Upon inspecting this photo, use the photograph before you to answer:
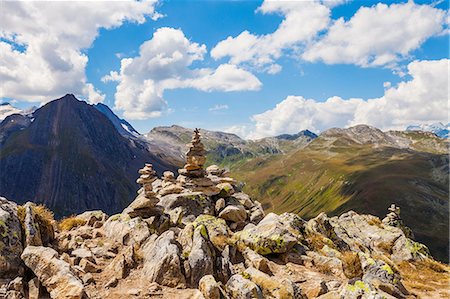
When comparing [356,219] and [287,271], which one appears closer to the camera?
[287,271]

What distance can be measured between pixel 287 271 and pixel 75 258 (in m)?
12.1

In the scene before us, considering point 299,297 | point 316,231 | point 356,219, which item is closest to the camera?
point 299,297

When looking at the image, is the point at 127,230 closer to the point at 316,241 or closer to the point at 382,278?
the point at 316,241

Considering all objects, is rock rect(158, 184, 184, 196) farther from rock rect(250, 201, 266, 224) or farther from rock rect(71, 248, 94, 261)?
rock rect(71, 248, 94, 261)

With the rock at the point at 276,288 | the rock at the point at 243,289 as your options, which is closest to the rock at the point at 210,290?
the rock at the point at 243,289

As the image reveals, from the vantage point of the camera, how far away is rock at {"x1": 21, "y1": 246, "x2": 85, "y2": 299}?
1313 centimetres

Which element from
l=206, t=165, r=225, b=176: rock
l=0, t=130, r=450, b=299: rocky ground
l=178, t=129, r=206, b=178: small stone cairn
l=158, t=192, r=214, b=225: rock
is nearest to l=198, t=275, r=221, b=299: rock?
l=0, t=130, r=450, b=299: rocky ground

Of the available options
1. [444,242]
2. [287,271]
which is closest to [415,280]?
[287,271]

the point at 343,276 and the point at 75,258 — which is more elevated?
the point at 75,258

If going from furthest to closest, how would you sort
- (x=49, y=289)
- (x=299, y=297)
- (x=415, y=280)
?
(x=415, y=280) → (x=299, y=297) → (x=49, y=289)

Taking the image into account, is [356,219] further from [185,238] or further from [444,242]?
[444,242]

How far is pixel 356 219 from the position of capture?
43750 millimetres

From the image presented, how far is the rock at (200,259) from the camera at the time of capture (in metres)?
16.4

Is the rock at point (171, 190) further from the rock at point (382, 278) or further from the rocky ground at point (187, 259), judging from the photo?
the rock at point (382, 278)
